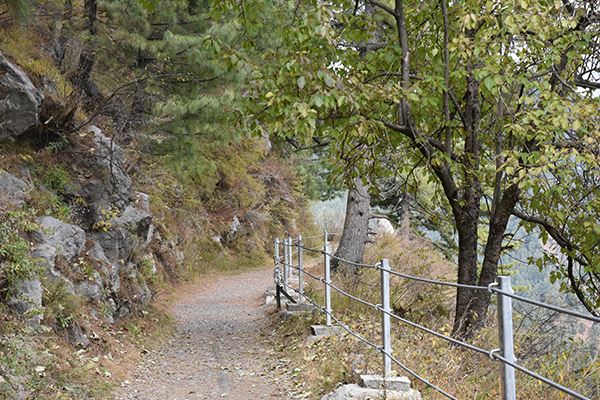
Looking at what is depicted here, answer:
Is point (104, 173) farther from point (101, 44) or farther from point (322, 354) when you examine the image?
point (322, 354)

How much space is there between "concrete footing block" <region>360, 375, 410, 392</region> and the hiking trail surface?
1.33 meters

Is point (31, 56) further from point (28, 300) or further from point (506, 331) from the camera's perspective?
point (506, 331)

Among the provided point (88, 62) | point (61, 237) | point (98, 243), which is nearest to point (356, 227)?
point (98, 243)

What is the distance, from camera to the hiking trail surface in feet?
18.5

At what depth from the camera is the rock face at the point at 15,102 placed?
6.99m

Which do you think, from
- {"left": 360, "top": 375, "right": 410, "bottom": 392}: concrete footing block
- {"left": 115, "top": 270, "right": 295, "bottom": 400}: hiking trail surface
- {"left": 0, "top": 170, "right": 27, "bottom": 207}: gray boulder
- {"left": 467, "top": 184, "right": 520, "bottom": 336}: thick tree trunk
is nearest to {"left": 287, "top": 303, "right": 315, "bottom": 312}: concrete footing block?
{"left": 115, "top": 270, "right": 295, "bottom": 400}: hiking trail surface

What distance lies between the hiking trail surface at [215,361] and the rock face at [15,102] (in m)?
3.82

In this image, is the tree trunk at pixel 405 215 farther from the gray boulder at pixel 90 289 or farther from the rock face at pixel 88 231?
the gray boulder at pixel 90 289

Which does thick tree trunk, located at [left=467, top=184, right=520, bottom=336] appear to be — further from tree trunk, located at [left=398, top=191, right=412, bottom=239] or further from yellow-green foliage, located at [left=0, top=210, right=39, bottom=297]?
tree trunk, located at [left=398, top=191, right=412, bottom=239]

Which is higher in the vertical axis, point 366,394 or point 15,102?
point 15,102

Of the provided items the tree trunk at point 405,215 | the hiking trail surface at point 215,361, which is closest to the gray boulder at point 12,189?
the hiking trail surface at point 215,361

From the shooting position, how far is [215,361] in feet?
23.0

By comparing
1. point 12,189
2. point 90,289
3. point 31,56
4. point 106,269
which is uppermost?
point 31,56

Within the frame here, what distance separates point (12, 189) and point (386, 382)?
17.8 ft
